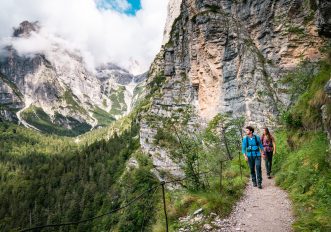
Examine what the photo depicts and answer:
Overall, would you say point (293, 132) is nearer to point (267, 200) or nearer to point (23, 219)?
point (267, 200)

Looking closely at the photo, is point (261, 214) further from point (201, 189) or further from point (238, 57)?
point (238, 57)

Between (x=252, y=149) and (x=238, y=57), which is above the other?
(x=238, y=57)

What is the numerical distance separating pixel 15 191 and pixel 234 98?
134 meters

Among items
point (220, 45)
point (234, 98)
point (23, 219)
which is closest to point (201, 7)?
point (220, 45)

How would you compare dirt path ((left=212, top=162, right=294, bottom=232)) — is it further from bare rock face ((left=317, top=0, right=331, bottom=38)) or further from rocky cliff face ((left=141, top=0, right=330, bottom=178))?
rocky cliff face ((left=141, top=0, right=330, bottom=178))

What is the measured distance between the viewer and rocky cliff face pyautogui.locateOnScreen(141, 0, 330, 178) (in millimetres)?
57656

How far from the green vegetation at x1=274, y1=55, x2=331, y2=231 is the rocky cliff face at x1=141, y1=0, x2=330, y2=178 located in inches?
1268

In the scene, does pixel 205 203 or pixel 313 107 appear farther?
pixel 313 107

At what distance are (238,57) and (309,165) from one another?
61373 mm

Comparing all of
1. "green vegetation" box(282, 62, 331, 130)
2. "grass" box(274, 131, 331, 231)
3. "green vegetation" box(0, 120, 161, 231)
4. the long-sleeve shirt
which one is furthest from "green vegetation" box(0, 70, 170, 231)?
"grass" box(274, 131, 331, 231)

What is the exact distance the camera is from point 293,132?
19.3 meters

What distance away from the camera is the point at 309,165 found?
1234 cm

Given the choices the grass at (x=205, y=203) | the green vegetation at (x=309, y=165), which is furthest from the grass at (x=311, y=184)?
the grass at (x=205, y=203)

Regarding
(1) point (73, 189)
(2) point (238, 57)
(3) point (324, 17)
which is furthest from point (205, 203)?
(1) point (73, 189)
